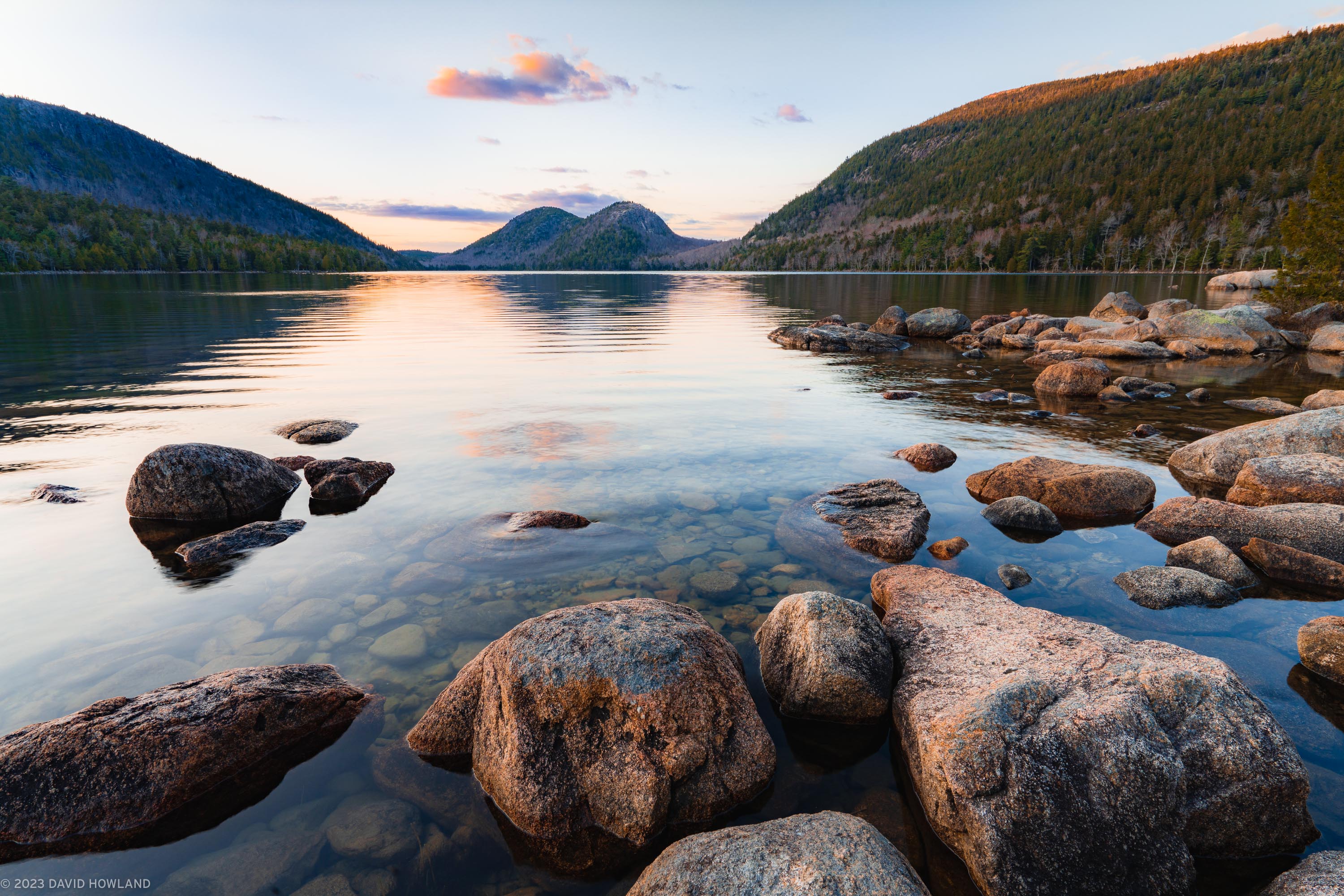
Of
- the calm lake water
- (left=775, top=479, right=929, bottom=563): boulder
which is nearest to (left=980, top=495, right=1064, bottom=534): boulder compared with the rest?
the calm lake water

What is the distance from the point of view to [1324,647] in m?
6.30

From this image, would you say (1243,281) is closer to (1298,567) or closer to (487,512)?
(1298,567)

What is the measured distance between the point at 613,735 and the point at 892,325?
3950cm

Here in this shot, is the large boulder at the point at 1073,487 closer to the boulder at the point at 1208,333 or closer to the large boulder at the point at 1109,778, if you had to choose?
the large boulder at the point at 1109,778

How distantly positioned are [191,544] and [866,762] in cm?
1016

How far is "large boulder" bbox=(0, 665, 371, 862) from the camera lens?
4574 mm

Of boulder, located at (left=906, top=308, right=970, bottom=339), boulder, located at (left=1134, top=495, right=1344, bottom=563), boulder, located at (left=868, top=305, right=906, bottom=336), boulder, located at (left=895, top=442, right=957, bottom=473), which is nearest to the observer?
boulder, located at (left=1134, top=495, right=1344, bottom=563)

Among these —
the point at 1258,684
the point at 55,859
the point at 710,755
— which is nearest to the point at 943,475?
the point at 1258,684

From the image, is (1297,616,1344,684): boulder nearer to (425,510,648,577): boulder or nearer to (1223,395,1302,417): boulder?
(425,510,648,577): boulder

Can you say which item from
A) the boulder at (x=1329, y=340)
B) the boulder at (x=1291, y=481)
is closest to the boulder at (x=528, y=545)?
the boulder at (x=1291, y=481)

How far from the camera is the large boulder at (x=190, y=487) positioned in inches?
405

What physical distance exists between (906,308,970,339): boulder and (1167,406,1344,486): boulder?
27.5 metres

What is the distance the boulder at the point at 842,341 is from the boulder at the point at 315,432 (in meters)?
26.3

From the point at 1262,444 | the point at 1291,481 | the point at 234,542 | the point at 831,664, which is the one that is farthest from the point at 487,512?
the point at 1262,444
